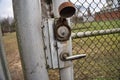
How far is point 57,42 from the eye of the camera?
0.78 m

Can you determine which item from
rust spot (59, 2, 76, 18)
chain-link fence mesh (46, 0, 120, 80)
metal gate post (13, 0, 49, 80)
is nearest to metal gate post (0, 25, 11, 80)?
metal gate post (13, 0, 49, 80)

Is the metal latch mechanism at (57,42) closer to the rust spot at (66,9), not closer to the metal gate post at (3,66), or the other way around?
the rust spot at (66,9)

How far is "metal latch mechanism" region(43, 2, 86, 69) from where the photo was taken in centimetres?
76

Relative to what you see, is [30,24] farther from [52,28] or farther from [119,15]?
[119,15]

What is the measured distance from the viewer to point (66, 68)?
0.83 m

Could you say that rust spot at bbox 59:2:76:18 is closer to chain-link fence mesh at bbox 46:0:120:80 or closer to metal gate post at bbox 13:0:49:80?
metal gate post at bbox 13:0:49:80

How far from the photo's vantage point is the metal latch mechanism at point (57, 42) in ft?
2.50

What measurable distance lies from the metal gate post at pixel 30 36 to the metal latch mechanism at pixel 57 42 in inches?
1.1

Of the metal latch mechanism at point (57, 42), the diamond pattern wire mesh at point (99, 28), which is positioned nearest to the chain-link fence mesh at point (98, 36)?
the diamond pattern wire mesh at point (99, 28)

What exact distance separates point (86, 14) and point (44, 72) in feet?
3.17

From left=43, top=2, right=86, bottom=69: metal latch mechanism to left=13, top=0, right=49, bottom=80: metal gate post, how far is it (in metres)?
0.03

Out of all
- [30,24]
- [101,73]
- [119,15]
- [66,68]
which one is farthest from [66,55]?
[101,73]

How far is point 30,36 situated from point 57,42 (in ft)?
0.34

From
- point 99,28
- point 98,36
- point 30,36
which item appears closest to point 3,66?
point 30,36
